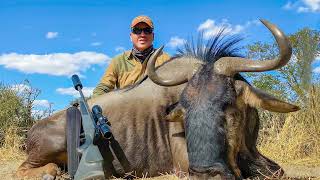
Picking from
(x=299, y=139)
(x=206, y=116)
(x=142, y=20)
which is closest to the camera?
(x=206, y=116)

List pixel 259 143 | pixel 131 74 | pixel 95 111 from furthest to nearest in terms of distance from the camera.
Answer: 1. pixel 259 143
2. pixel 131 74
3. pixel 95 111

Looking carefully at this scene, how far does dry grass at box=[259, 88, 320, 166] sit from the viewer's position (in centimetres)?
878

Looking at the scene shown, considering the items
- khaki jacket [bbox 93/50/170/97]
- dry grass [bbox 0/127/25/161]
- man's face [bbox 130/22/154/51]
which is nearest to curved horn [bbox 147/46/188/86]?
khaki jacket [bbox 93/50/170/97]

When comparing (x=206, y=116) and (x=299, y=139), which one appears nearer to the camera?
(x=206, y=116)

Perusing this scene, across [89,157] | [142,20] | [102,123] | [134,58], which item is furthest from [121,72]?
[89,157]

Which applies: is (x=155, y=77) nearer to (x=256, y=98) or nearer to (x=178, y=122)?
(x=178, y=122)

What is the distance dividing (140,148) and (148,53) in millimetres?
2273

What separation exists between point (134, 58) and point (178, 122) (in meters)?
2.34

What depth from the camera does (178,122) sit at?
5551 millimetres

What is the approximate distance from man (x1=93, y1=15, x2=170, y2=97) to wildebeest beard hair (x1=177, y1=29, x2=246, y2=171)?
2.72 m

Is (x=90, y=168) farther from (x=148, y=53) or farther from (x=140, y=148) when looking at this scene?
(x=148, y=53)

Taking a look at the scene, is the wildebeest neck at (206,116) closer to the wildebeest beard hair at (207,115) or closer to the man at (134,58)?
the wildebeest beard hair at (207,115)

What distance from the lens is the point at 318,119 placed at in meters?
9.02

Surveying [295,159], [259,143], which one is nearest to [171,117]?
[295,159]
